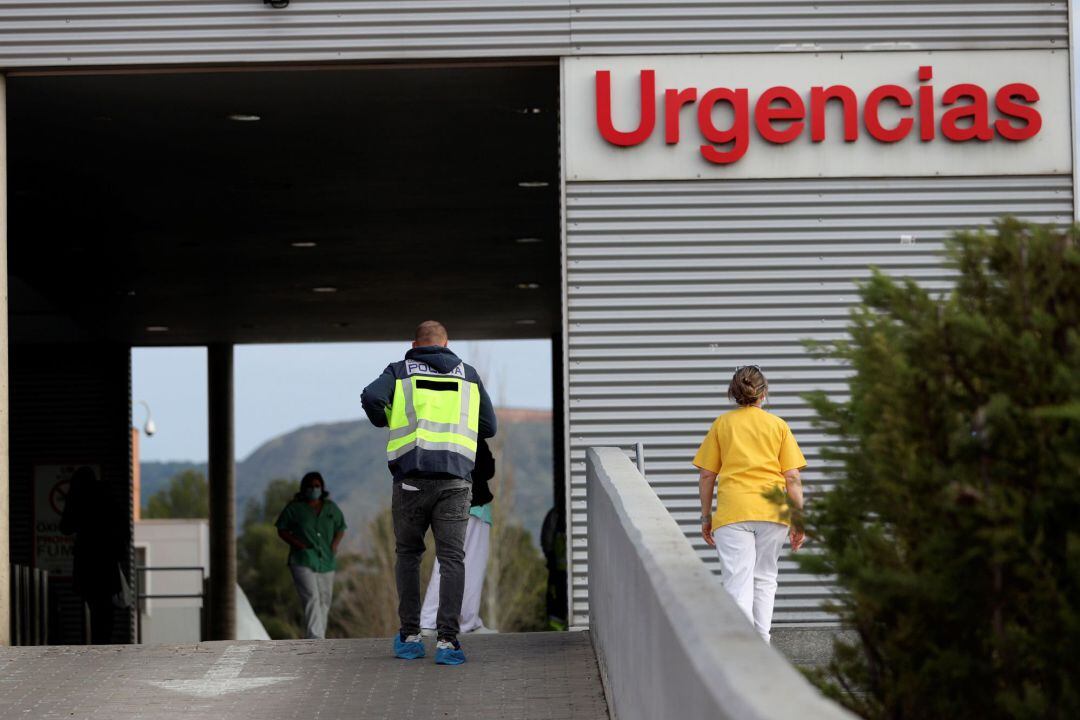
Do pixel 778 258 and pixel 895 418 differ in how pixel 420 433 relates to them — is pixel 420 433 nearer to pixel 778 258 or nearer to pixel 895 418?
pixel 778 258

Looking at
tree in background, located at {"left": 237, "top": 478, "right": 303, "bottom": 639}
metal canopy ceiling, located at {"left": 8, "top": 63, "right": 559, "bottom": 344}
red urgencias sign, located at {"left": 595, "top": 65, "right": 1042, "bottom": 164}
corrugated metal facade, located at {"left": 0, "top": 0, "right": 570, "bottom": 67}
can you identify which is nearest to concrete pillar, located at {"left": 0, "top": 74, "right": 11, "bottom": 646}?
corrugated metal facade, located at {"left": 0, "top": 0, "right": 570, "bottom": 67}

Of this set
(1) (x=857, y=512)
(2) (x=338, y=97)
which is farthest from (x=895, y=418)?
(2) (x=338, y=97)

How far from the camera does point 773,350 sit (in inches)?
387

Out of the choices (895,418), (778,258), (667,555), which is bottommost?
(667,555)

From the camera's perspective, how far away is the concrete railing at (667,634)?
2701 millimetres

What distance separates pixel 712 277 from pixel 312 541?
7417 millimetres

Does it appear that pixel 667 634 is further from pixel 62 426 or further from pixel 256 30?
pixel 62 426

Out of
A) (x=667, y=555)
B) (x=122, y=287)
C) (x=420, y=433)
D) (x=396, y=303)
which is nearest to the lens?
(x=667, y=555)

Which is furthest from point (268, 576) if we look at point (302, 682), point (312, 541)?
point (302, 682)

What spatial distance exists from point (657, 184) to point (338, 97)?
296 cm

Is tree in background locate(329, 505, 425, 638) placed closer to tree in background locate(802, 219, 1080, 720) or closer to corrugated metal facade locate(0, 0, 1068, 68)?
corrugated metal facade locate(0, 0, 1068, 68)

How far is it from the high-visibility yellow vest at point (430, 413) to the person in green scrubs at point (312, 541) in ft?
27.1

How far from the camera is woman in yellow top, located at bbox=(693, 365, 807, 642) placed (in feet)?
25.2

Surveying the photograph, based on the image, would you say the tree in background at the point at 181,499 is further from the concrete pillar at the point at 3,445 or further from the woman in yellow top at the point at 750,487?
the woman in yellow top at the point at 750,487
